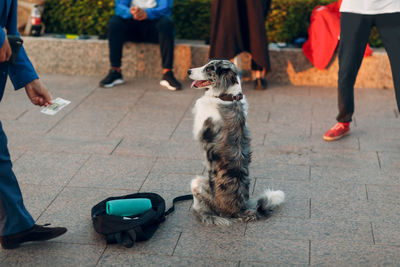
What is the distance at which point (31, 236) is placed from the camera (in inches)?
153

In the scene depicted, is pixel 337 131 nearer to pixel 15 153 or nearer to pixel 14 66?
pixel 15 153

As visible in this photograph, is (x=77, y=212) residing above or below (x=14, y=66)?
below

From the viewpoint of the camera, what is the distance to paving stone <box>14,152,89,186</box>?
4965mm

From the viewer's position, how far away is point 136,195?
448 cm

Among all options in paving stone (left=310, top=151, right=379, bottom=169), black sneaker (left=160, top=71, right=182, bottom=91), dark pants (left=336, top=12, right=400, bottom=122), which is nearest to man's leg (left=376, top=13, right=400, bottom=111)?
dark pants (left=336, top=12, right=400, bottom=122)

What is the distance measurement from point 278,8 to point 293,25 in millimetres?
302

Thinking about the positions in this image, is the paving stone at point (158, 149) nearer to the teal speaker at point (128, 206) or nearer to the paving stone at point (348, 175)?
the paving stone at point (348, 175)

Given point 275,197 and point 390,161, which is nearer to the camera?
point 275,197

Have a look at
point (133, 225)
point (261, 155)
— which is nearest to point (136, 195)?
point (133, 225)

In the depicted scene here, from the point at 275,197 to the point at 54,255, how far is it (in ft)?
5.35

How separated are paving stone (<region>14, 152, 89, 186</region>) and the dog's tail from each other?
168 cm

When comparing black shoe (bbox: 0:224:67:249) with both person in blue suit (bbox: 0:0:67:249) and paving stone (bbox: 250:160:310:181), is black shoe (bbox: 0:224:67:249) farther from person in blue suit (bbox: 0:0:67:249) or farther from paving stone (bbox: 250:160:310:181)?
paving stone (bbox: 250:160:310:181)

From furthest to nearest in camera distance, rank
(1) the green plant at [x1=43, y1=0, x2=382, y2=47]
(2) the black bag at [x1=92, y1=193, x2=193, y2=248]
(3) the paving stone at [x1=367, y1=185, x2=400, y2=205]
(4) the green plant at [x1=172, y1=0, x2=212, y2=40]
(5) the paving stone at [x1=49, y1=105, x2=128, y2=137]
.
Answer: (4) the green plant at [x1=172, y1=0, x2=212, y2=40] < (1) the green plant at [x1=43, y1=0, x2=382, y2=47] < (5) the paving stone at [x1=49, y1=105, x2=128, y2=137] < (3) the paving stone at [x1=367, y1=185, x2=400, y2=205] < (2) the black bag at [x1=92, y1=193, x2=193, y2=248]

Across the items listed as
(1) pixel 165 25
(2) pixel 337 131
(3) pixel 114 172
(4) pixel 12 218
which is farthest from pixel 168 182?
(1) pixel 165 25
